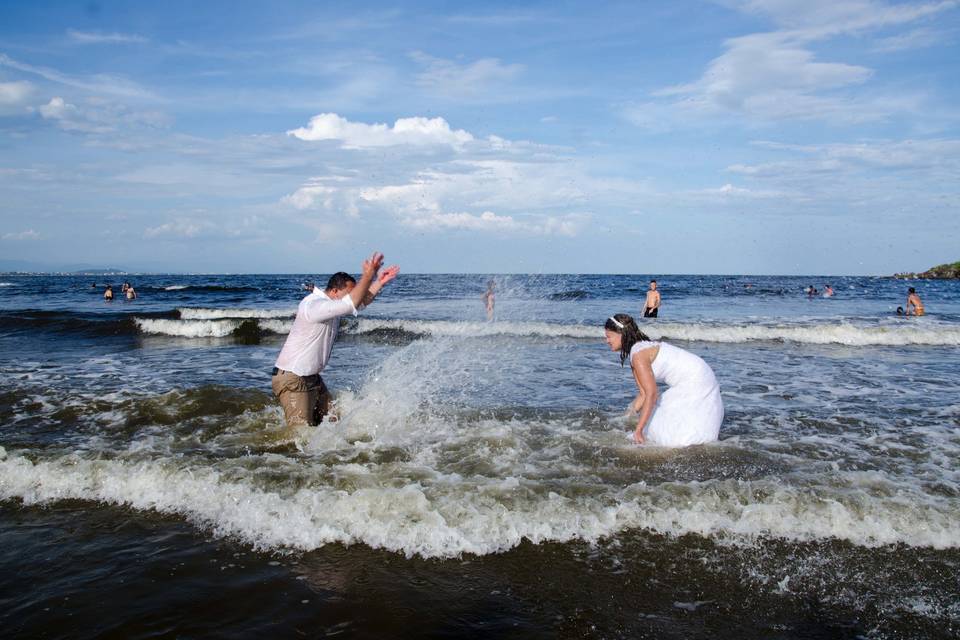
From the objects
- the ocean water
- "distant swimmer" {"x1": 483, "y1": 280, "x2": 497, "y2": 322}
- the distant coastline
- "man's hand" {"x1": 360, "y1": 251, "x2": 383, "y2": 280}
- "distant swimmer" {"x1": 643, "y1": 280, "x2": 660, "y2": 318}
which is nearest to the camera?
Result: the ocean water

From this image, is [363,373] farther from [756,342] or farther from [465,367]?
[756,342]

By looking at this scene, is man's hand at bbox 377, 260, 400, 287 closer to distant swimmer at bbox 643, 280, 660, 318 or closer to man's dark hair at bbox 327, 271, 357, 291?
man's dark hair at bbox 327, 271, 357, 291

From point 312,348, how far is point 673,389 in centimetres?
416

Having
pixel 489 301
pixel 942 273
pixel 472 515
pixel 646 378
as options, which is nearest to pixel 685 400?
pixel 646 378

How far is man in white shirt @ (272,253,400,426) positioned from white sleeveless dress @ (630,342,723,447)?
10.3 feet

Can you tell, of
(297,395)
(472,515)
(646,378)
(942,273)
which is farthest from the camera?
(942,273)

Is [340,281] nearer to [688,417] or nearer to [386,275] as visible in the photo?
[386,275]

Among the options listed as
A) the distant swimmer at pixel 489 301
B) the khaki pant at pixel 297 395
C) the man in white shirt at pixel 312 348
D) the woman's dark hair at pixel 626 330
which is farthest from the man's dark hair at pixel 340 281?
the distant swimmer at pixel 489 301

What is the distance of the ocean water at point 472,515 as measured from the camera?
12.4 feet

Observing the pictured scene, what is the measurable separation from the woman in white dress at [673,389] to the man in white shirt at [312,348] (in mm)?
2632

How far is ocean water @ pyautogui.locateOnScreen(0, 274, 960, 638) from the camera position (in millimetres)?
3793

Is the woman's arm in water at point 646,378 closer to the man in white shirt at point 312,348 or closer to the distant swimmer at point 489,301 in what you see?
the man in white shirt at point 312,348

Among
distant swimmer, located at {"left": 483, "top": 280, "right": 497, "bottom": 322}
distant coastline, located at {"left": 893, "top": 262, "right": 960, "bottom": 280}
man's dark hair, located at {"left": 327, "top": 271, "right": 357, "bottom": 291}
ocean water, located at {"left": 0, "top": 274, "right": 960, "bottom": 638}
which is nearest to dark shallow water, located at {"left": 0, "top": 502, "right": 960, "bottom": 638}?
ocean water, located at {"left": 0, "top": 274, "right": 960, "bottom": 638}

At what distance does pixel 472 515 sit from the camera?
200 inches
